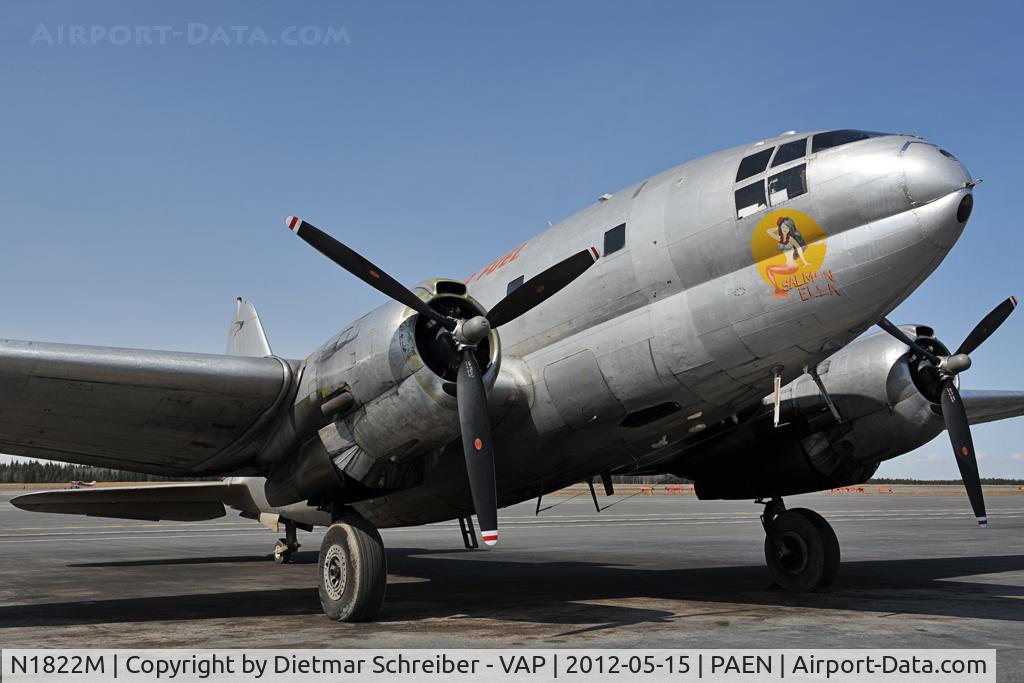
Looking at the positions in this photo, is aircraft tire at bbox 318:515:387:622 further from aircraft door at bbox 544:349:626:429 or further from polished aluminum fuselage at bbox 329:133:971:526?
aircraft door at bbox 544:349:626:429

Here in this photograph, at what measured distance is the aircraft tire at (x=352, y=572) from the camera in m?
10.4

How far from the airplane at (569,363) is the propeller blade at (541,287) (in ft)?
0.08

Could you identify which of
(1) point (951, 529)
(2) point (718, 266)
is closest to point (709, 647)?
(2) point (718, 266)

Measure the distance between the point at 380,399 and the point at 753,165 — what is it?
4.93 m

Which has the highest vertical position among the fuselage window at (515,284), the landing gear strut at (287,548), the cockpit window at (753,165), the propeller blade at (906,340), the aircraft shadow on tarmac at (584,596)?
the cockpit window at (753,165)

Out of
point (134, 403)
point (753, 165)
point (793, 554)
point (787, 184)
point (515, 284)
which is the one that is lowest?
point (793, 554)

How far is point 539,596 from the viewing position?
13133mm

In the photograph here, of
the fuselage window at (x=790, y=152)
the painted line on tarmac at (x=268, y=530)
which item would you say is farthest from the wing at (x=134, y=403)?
the painted line on tarmac at (x=268, y=530)

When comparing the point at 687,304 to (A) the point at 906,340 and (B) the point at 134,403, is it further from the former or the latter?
(B) the point at 134,403

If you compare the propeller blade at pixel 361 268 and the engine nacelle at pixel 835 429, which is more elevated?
the propeller blade at pixel 361 268

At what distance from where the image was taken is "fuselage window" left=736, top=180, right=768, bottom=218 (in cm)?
964

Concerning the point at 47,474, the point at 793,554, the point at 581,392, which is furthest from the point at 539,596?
the point at 47,474

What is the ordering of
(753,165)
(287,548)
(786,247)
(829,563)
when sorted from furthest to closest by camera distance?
(287,548)
(829,563)
(753,165)
(786,247)

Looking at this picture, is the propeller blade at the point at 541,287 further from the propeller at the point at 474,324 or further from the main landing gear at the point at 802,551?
the main landing gear at the point at 802,551
